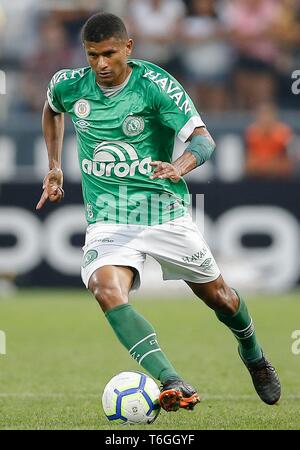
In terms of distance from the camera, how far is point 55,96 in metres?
6.45

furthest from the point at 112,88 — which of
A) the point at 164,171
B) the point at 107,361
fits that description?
the point at 107,361

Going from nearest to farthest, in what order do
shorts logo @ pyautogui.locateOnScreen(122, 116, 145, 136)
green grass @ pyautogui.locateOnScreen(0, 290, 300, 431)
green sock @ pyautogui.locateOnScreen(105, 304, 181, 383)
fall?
green sock @ pyautogui.locateOnScreen(105, 304, 181, 383)
green grass @ pyautogui.locateOnScreen(0, 290, 300, 431)
shorts logo @ pyautogui.locateOnScreen(122, 116, 145, 136)

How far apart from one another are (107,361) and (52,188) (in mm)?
2740

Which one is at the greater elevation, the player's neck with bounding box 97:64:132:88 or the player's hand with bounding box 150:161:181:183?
the player's neck with bounding box 97:64:132:88

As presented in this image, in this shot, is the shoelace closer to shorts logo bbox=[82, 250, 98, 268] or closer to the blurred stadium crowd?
shorts logo bbox=[82, 250, 98, 268]

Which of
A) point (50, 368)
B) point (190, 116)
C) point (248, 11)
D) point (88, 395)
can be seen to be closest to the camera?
point (190, 116)

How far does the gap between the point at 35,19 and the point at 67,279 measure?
195 inches

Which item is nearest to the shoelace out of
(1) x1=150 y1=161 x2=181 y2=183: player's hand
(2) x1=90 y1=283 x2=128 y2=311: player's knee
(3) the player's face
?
(2) x1=90 y1=283 x2=128 y2=311: player's knee

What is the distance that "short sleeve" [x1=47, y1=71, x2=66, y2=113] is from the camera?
6.39 meters

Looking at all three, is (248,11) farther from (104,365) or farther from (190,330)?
(104,365)

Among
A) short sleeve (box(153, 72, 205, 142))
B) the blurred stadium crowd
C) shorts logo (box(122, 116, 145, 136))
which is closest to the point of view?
short sleeve (box(153, 72, 205, 142))

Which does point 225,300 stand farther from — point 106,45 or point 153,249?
point 106,45

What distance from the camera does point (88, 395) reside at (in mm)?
6816

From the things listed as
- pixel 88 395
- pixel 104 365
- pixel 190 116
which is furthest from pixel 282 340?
pixel 190 116
